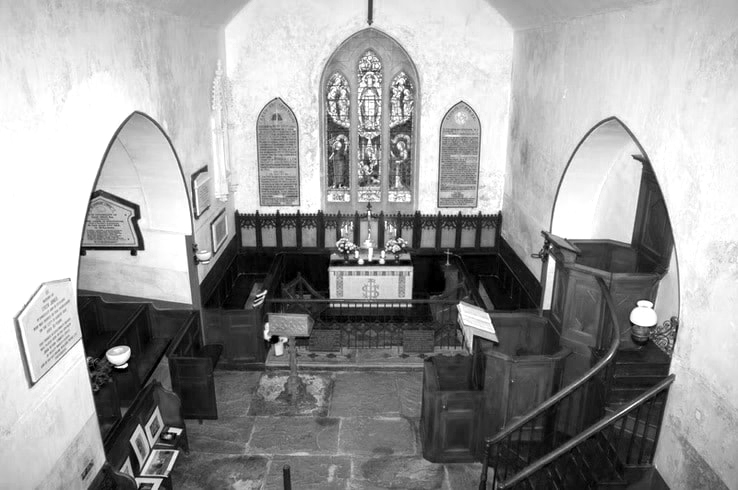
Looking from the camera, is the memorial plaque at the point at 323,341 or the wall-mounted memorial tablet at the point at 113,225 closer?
the wall-mounted memorial tablet at the point at 113,225

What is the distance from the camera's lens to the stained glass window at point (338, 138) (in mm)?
13109

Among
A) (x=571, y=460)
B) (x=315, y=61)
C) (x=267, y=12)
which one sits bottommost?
(x=571, y=460)

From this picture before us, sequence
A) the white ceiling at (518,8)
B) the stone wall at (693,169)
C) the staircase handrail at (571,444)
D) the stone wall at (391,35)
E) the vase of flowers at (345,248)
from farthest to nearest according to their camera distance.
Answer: the stone wall at (391,35) < the vase of flowers at (345,248) < the white ceiling at (518,8) < the staircase handrail at (571,444) < the stone wall at (693,169)

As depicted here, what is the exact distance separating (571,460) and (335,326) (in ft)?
15.9

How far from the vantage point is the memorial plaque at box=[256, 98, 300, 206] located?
1284 centimetres

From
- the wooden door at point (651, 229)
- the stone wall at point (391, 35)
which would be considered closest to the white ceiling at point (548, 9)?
the stone wall at point (391, 35)

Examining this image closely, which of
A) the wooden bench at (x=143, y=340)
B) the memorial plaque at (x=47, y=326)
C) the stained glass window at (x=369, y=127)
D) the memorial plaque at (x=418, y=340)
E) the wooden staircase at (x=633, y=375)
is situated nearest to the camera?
the memorial plaque at (x=47, y=326)

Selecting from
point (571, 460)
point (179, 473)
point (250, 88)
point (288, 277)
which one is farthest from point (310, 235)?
point (571, 460)

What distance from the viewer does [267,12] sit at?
12.2m

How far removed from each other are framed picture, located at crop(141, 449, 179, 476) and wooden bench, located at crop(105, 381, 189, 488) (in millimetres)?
77

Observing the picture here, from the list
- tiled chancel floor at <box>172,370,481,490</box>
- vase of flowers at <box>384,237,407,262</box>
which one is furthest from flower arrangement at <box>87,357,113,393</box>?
vase of flowers at <box>384,237,407,262</box>

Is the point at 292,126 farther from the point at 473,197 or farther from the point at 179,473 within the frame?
the point at 179,473

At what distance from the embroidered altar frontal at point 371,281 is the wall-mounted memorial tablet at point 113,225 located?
397 centimetres

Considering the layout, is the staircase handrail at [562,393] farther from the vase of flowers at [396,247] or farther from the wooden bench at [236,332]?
the vase of flowers at [396,247]
